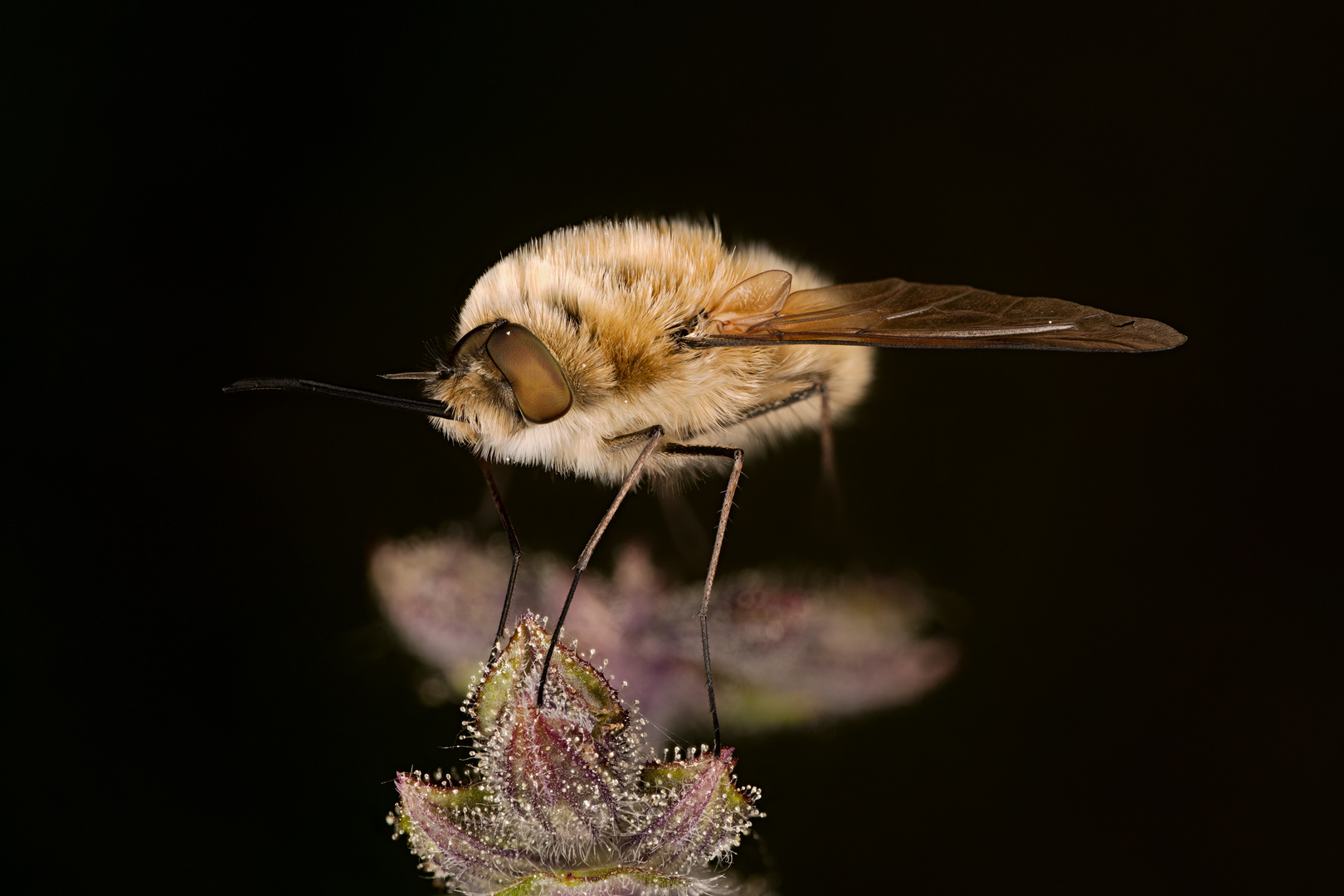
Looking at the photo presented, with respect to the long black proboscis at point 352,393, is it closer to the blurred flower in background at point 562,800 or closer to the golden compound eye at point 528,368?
the golden compound eye at point 528,368

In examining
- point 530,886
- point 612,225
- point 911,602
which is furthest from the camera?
point 911,602

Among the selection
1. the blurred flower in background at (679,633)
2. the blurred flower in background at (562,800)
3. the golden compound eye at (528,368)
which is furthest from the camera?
the blurred flower in background at (679,633)

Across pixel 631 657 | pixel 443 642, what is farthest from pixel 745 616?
pixel 443 642

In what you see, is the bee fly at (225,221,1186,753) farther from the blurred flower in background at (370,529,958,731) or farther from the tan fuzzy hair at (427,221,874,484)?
the blurred flower in background at (370,529,958,731)

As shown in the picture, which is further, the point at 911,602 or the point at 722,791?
the point at 911,602

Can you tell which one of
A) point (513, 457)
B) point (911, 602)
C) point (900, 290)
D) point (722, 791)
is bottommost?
point (911, 602)

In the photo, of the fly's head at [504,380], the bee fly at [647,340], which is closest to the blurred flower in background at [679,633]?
the bee fly at [647,340]

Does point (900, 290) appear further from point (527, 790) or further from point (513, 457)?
point (527, 790)

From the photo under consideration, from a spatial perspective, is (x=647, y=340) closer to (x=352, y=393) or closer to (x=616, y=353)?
(x=616, y=353)
